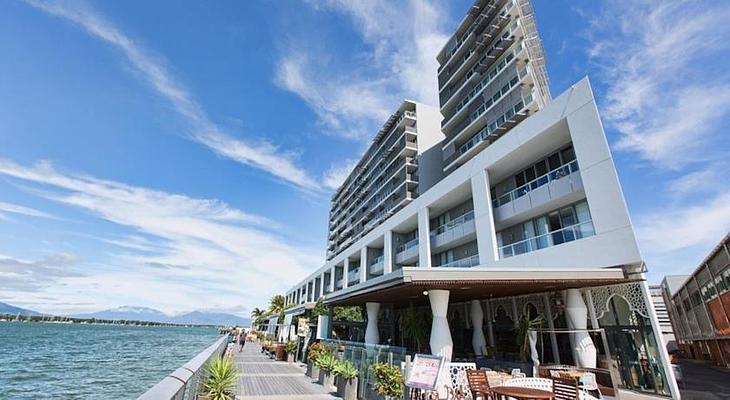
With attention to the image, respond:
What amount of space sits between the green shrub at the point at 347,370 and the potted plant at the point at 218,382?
14.4 ft

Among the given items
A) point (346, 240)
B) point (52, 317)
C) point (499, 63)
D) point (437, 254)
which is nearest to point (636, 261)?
point (437, 254)

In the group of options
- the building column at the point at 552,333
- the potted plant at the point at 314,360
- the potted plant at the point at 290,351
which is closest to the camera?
the building column at the point at 552,333

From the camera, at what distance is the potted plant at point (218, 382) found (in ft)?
23.0

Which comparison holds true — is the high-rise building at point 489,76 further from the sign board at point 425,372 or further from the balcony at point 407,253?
the sign board at point 425,372

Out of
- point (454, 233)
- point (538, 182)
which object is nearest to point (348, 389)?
point (538, 182)

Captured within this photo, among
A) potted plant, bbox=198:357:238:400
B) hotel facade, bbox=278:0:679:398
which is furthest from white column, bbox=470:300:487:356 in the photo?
potted plant, bbox=198:357:238:400

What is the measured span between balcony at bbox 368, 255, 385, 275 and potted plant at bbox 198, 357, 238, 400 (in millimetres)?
25738

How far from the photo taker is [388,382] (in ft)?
30.0

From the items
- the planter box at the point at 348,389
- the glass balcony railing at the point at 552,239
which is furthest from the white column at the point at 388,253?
the planter box at the point at 348,389

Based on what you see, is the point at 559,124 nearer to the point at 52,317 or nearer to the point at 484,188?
the point at 484,188

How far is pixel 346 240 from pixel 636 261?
173ft

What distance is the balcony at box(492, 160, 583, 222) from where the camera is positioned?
16.2 metres

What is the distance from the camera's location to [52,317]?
7672 inches

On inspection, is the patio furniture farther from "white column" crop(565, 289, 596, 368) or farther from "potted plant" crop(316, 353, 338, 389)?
"potted plant" crop(316, 353, 338, 389)
